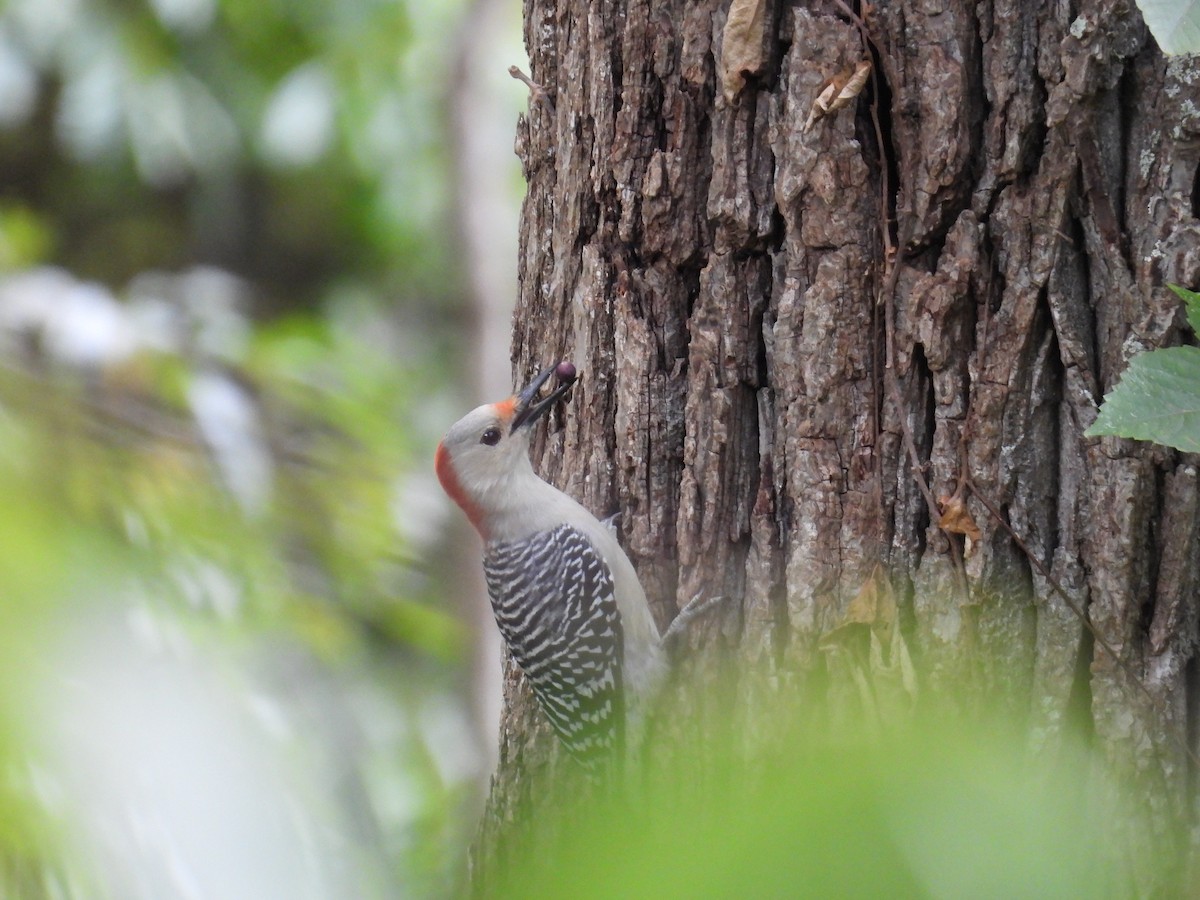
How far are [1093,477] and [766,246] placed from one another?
642 mm

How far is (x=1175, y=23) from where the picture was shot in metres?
1.16

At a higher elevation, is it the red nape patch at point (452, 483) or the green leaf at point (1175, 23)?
the green leaf at point (1175, 23)

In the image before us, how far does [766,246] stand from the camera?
1.89m

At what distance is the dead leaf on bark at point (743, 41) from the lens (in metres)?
1.81

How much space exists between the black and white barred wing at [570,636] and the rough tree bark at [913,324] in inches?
15.9

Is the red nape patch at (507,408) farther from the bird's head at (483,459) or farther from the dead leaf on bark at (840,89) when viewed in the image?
the dead leaf on bark at (840,89)

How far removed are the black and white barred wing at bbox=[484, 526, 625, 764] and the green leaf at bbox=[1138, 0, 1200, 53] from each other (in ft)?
5.04

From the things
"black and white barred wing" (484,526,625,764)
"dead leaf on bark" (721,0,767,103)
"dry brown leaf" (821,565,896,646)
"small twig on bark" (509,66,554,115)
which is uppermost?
"small twig on bark" (509,66,554,115)

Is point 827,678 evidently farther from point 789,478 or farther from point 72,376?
point 72,376

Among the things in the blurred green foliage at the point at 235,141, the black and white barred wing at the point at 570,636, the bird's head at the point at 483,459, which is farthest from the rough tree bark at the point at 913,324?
the blurred green foliage at the point at 235,141

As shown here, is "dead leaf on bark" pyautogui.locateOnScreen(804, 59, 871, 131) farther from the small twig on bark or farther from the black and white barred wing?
the black and white barred wing

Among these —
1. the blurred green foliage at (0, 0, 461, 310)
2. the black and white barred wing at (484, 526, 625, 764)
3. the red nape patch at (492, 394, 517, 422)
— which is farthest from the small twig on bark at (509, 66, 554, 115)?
the blurred green foliage at (0, 0, 461, 310)

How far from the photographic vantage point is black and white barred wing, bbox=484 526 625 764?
7.71 feet

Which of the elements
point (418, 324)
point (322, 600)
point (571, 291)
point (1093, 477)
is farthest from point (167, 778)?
point (418, 324)
